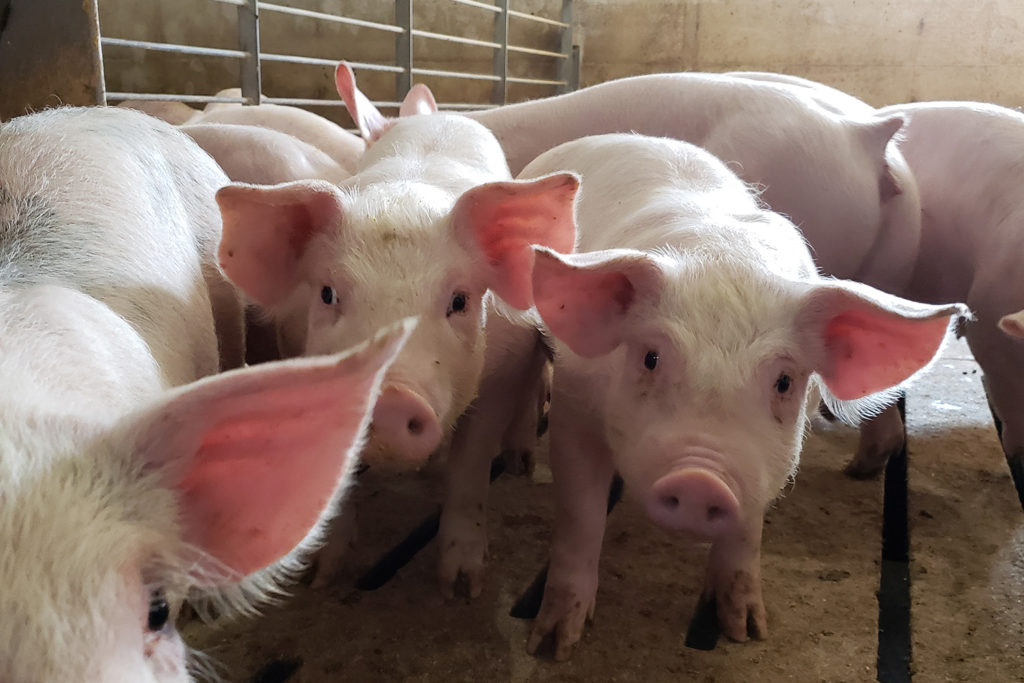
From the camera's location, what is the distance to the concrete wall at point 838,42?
22.2 feet

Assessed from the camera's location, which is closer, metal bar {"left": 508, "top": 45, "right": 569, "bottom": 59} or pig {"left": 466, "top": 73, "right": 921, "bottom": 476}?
pig {"left": 466, "top": 73, "right": 921, "bottom": 476}

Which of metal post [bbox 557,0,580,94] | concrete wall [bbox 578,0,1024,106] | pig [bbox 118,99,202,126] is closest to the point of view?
pig [bbox 118,99,202,126]

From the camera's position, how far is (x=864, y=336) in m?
1.65

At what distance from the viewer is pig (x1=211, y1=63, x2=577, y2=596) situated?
A: 5.65 feet

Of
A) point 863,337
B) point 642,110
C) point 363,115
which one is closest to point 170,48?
point 363,115

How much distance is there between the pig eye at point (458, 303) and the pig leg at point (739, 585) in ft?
2.61

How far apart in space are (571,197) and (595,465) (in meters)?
0.60

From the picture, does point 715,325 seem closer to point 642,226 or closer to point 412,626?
point 642,226

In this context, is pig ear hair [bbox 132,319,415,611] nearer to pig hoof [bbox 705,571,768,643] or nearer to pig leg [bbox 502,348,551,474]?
pig hoof [bbox 705,571,768,643]

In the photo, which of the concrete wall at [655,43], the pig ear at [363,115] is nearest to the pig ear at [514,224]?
the pig ear at [363,115]

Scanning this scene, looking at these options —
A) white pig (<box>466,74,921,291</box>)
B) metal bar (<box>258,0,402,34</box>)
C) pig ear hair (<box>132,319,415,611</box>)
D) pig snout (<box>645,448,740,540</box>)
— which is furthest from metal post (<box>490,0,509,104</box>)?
pig ear hair (<box>132,319,415,611</box>)

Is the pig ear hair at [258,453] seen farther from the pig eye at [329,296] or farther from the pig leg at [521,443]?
the pig leg at [521,443]

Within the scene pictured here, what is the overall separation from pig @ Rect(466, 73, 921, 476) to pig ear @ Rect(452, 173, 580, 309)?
4.29 ft

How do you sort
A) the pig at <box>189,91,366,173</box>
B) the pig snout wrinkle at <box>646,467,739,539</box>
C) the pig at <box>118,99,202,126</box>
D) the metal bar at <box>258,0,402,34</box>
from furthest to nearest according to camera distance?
the pig at <box>118,99,202,126</box> → the metal bar at <box>258,0,402,34</box> → the pig at <box>189,91,366,173</box> → the pig snout wrinkle at <box>646,467,739,539</box>
